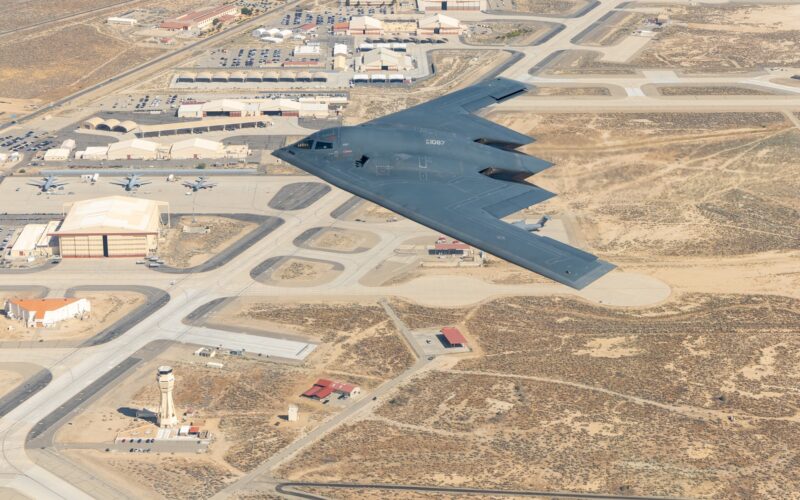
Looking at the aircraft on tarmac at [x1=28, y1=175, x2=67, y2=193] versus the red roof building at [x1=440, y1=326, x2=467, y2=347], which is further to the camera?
the aircraft on tarmac at [x1=28, y1=175, x2=67, y2=193]

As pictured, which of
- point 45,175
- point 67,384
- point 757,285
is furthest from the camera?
point 45,175

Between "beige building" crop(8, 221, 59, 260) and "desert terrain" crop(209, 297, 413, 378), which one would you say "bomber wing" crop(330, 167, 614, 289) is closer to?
"desert terrain" crop(209, 297, 413, 378)

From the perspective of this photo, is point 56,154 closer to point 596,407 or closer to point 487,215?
point 487,215

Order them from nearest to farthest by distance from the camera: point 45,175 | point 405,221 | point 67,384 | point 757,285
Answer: point 67,384
point 757,285
point 405,221
point 45,175

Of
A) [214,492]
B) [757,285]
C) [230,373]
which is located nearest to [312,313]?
[230,373]

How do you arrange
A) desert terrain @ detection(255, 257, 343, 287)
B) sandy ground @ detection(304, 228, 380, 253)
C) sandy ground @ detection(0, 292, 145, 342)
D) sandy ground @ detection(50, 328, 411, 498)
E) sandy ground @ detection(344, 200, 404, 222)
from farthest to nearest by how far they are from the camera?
sandy ground @ detection(344, 200, 404, 222) < sandy ground @ detection(304, 228, 380, 253) < desert terrain @ detection(255, 257, 343, 287) < sandy ground @ detection(0, 292, 145, 342) < sandy ground @ detection(50, 328, 411, 498)

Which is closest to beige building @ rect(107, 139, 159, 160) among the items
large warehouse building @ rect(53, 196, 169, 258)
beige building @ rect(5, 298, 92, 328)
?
large warehouse building @ rect(53, 196, 169, 258)

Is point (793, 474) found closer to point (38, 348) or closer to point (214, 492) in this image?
point (214, 492)
